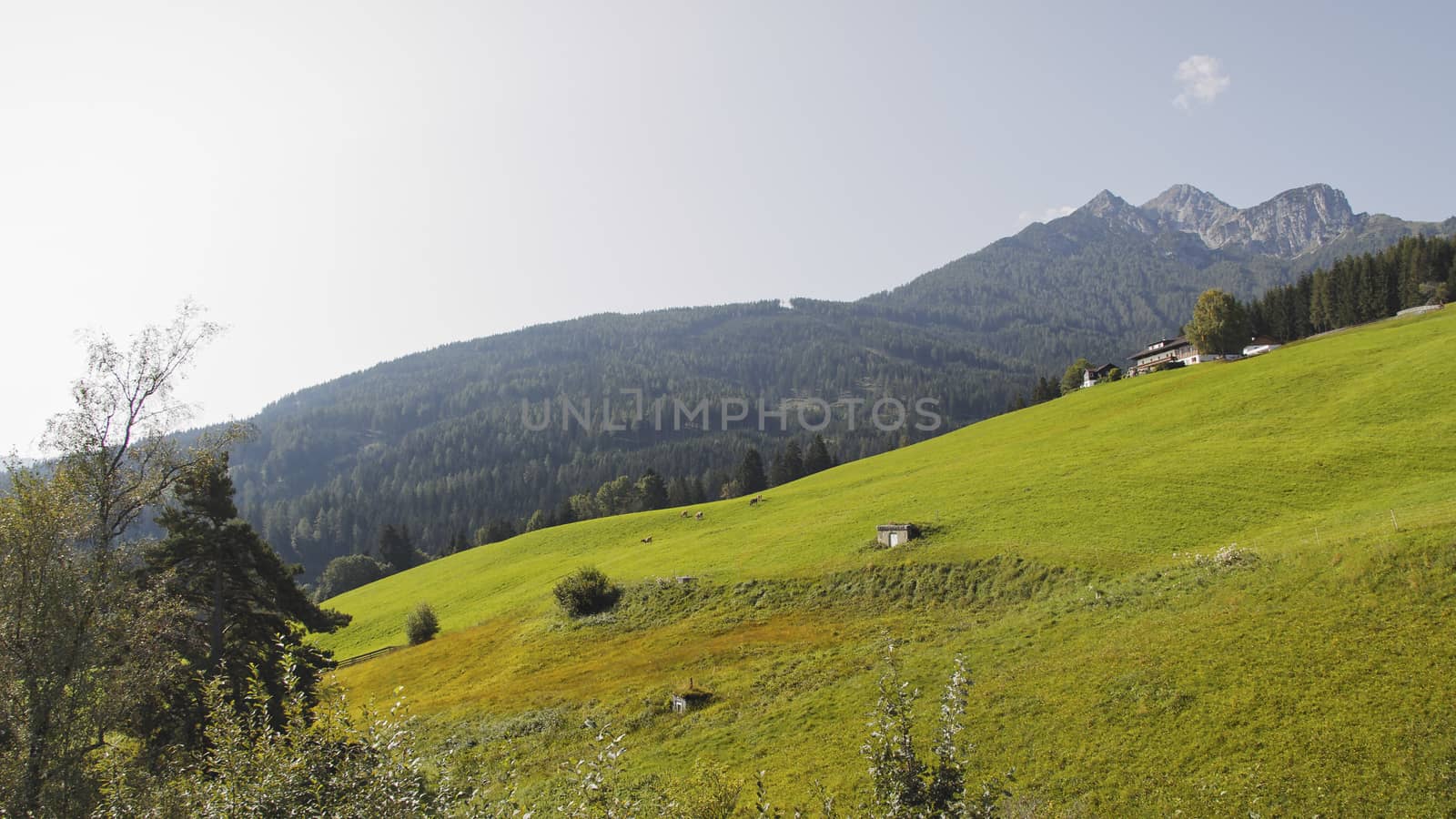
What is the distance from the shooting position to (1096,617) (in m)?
28.0

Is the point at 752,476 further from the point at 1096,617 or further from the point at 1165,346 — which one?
the point at 1096,617

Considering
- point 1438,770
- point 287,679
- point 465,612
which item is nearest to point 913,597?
point 1438,770

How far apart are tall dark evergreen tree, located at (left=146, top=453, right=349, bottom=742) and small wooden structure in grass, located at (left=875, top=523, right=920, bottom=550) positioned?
32741 millimetres

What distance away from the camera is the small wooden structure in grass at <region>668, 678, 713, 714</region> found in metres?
30.3

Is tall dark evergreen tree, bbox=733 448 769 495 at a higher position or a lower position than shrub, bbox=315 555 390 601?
higher

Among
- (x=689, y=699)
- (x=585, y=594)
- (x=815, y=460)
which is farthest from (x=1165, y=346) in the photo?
(x=689, y=699)

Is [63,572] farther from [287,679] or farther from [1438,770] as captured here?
[1438,770]

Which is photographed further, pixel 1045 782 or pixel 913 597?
pixel 913 597

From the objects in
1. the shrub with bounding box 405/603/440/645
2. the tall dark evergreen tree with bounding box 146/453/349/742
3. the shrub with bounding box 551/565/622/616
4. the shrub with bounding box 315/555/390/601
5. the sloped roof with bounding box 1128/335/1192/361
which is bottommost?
the shrub with bounding box 315/555/390/601

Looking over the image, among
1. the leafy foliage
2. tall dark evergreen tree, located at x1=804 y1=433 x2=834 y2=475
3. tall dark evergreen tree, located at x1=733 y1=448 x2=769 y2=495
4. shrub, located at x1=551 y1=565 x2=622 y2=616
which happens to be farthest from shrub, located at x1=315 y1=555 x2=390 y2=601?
the leafy foliage

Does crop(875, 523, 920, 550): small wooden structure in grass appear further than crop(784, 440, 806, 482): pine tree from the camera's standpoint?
No

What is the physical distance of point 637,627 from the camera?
45469 mm

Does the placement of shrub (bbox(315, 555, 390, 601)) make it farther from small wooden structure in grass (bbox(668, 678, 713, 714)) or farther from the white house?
the white house

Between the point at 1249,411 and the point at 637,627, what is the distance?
52793mm
